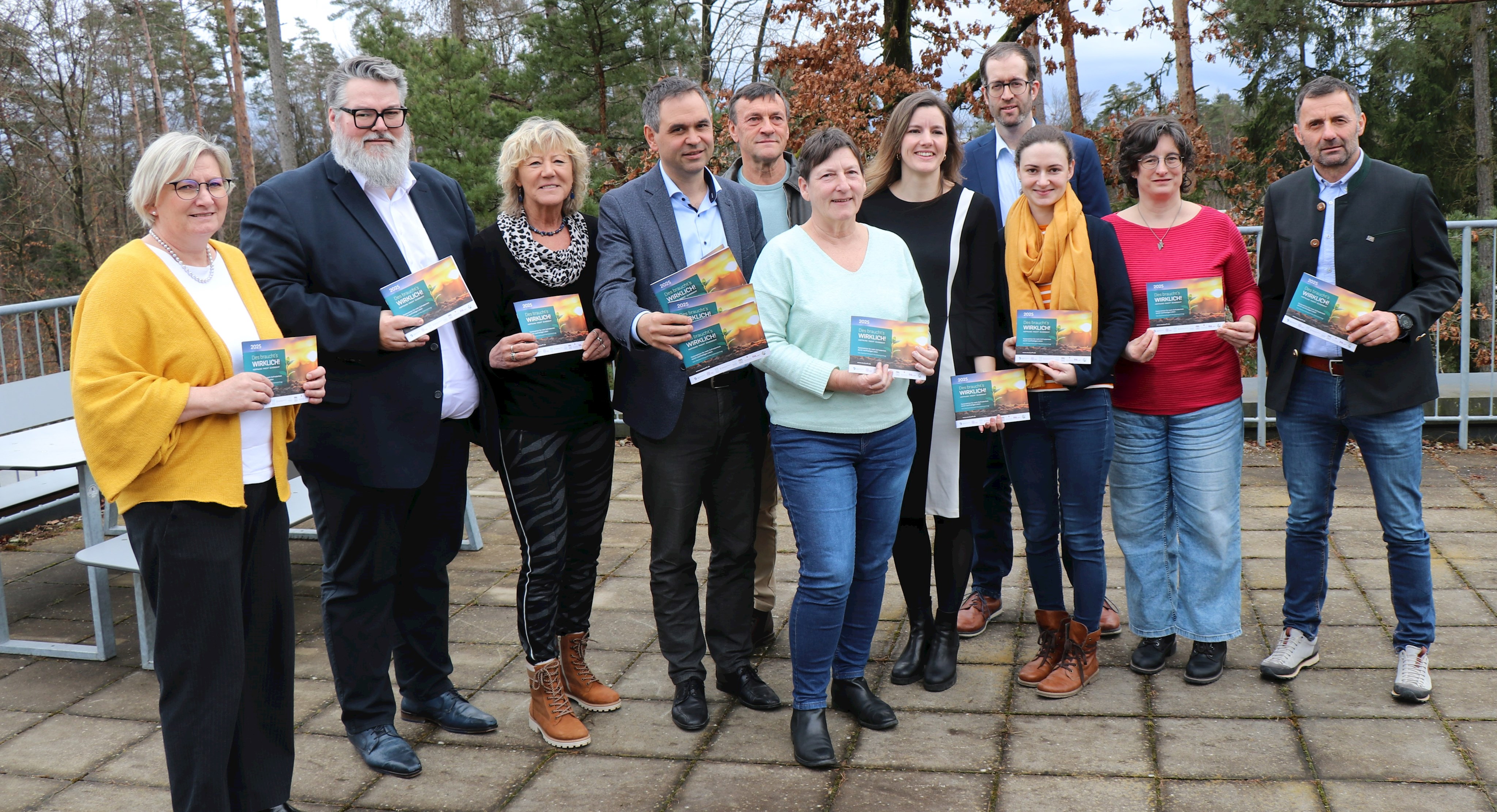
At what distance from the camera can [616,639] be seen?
175 inches

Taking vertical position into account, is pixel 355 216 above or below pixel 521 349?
above

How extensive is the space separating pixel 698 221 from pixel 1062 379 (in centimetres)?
126

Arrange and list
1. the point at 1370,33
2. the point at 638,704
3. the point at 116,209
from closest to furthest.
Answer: the point at 638,704, the point at 1370,33, the point at 116,209

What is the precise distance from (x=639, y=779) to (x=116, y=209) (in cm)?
2367

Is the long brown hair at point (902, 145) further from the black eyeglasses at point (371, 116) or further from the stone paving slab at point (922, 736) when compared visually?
the stone paving slab at point (922, 736)

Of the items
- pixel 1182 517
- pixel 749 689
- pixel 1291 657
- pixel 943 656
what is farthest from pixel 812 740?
pixel 1291 657

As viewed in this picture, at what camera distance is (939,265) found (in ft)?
11.8

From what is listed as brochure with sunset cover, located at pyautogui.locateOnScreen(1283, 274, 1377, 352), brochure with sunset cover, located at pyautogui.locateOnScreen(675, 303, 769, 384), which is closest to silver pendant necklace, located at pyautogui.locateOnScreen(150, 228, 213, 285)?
brochure with sunset cover, located at pyautogui.locateOnScreen(675, 303, 769, 384)

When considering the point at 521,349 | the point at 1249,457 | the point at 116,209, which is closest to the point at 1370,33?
the point at 1249,457

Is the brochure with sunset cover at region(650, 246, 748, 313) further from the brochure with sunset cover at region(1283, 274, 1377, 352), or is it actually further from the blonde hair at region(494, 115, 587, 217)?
the brochure with sunset cover at region(1283, 274, 1377, 352)

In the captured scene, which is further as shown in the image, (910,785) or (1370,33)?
(1370,33)

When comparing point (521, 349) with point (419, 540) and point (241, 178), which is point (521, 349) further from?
point (241, 178)

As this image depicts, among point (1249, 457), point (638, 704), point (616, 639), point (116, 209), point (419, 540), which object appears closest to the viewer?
point (419, 540)

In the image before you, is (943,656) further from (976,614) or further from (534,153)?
(534,153)
